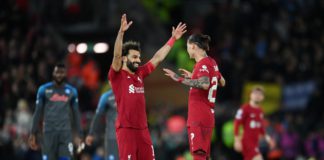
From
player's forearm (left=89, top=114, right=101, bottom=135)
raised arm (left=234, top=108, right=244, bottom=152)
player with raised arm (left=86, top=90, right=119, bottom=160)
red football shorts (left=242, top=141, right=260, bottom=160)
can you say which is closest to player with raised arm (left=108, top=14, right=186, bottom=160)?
player's forearm (left=89, top=114, right=101, bottom=135)

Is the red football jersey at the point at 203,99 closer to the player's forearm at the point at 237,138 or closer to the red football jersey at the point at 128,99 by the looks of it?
the red football jersey at the point at 128,99

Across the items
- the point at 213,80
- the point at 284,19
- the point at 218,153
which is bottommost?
the point at 218,153

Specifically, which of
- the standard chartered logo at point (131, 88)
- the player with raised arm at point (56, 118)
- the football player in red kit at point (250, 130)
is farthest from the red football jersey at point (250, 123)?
the standard chartered logo at point (131, 88)

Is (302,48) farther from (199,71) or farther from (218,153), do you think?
(199,71)

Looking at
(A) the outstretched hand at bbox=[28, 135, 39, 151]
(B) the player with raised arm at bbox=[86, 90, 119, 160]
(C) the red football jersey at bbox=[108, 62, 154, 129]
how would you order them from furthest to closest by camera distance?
(B) the player with raised arm at bbox=[86, 90, 119, 160], (A) the outstretched hand at bbox=[28, 135, 39, 151], (C) the red football jersey at bbox=[108, 62, 154, 129]

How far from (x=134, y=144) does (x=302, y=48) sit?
1463 centimetres

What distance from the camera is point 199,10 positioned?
32.9m

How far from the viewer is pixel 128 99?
14.2 m

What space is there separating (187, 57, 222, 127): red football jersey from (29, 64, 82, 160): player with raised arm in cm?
322

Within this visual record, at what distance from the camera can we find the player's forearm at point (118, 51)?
13.7 metres

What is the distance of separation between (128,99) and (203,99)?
4.38ft

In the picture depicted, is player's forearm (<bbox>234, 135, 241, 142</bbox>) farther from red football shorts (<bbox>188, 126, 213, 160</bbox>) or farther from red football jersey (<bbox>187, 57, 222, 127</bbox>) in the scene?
Answer: red football shorts (<bbox>188, 126, 213, 160</bbox>)

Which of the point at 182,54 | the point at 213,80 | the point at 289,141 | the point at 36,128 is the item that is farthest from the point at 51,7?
the point at 213,80

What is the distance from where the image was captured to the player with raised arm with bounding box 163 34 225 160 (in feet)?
47.9
